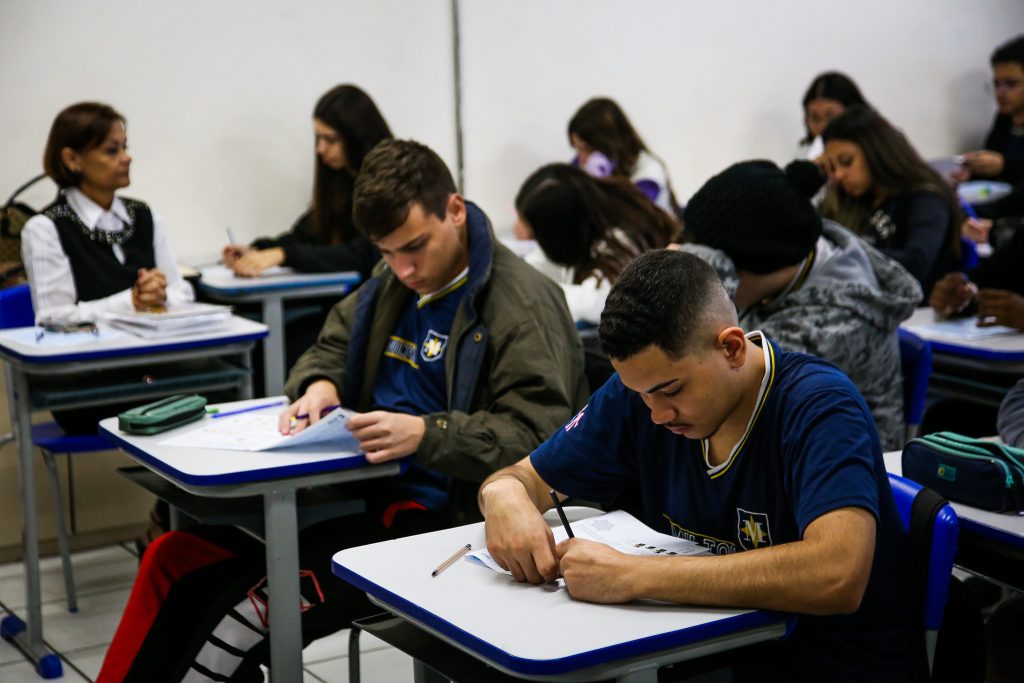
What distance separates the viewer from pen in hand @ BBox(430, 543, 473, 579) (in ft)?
5.47

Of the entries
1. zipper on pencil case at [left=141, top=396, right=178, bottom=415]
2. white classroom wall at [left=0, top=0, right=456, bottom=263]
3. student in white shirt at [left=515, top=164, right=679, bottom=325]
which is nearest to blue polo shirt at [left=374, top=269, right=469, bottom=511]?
zipper on pencil case at [left=141, top=396, right=178, bottom=415]

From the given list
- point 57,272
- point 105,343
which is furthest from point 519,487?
point 57,272

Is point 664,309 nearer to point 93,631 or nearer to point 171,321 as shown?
point 171,321

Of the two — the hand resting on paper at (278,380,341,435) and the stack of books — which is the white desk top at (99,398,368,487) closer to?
the hand resting on paper at (278,380,341,435)

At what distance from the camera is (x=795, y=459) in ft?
5.22

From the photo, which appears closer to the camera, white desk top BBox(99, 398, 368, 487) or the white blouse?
white desk top BBox(99, 398, 368, 487)

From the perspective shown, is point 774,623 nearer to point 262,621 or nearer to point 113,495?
point 262,621

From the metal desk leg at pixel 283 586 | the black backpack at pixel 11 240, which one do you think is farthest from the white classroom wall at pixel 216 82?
the metal desk leg at pixel 283 586

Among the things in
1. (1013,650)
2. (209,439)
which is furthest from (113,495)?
(1013,650)

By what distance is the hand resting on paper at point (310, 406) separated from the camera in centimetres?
247

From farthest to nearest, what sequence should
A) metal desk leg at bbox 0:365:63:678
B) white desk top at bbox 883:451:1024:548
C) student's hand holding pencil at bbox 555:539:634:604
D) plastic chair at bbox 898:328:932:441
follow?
metal desk leg at bbox 0:365:63:678, plastic chair at bbox 898:328:932:441, white desk top at bbox 883:451:1024:548, student's hand holding pencil at bbox 555:539:634:604

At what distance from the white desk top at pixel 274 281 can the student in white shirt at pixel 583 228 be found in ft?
2.81

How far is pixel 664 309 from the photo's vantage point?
1.60 meters

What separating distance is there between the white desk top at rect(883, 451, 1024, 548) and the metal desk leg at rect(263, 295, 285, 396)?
2.94 metres
